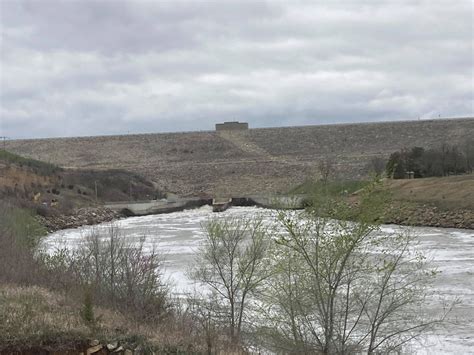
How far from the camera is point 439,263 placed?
23453 mm

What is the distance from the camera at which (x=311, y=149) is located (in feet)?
295

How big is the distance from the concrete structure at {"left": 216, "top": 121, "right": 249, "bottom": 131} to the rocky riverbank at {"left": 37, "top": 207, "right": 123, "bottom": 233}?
52512mm

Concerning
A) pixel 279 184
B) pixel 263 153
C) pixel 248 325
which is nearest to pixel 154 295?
pixel 248 325

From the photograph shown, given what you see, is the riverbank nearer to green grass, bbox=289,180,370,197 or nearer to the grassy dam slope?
green grass, bbox=289,180,370,197

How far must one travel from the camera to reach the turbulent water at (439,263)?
45.9 ft

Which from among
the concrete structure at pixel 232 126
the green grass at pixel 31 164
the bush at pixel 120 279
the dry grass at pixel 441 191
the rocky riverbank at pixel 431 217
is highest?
the concrete structure at pixel 232 126

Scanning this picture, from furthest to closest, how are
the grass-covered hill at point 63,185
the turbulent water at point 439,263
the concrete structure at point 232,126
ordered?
the concrete structure at point 232,126, the grass-covered hill at point 63,185, the turbulent water at point 439,263

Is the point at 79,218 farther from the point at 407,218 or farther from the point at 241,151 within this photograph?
the point at 241,151

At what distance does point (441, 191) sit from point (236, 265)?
31.3m

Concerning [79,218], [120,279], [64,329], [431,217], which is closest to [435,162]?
[431,217]

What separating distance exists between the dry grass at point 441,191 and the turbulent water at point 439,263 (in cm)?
378

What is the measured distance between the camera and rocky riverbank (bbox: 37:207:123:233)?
45969 millimetres

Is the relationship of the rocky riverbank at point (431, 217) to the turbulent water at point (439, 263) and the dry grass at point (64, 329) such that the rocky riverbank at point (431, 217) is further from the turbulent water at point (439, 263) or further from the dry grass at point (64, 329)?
the dry grass at point (64, 329)

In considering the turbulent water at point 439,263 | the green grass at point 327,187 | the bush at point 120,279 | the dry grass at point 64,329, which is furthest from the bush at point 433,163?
the dry grass at point 64,329
